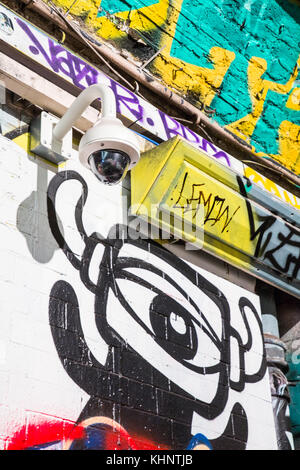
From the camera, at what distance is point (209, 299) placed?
17.7 ft

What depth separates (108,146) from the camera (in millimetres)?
3807

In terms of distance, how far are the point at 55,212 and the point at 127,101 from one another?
115cm

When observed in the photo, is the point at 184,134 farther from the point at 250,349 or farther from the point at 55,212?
the point at 250,349

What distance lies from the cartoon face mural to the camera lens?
73 cm

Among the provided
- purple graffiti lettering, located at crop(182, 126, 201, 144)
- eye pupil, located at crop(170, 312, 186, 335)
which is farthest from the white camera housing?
purple graffiti lettering, located at crop(182, 126, 201, 144)

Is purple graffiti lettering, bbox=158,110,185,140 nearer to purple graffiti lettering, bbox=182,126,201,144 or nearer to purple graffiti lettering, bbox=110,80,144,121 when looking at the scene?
purple graffiti lettering, bbox=182,126,201,144

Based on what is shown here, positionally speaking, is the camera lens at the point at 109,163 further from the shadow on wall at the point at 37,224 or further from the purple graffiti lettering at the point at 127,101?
the purple graffiti lettering at the point at 127,101

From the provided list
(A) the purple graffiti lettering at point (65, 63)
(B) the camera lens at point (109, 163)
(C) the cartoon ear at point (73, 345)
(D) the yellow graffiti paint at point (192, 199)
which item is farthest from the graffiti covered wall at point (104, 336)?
(B) the camera lens at point (109, 163)

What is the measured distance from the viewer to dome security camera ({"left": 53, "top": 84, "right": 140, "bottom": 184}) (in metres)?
3.77

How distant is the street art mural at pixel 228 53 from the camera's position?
601 cm

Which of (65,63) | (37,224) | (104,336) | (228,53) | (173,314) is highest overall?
(228,53)

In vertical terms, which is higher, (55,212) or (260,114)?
(260,114)

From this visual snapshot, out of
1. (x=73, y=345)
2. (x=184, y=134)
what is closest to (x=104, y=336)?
(x=73, y=345)

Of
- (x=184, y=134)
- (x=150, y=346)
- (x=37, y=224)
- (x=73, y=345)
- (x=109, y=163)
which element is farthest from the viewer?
(x=184, y=134)
